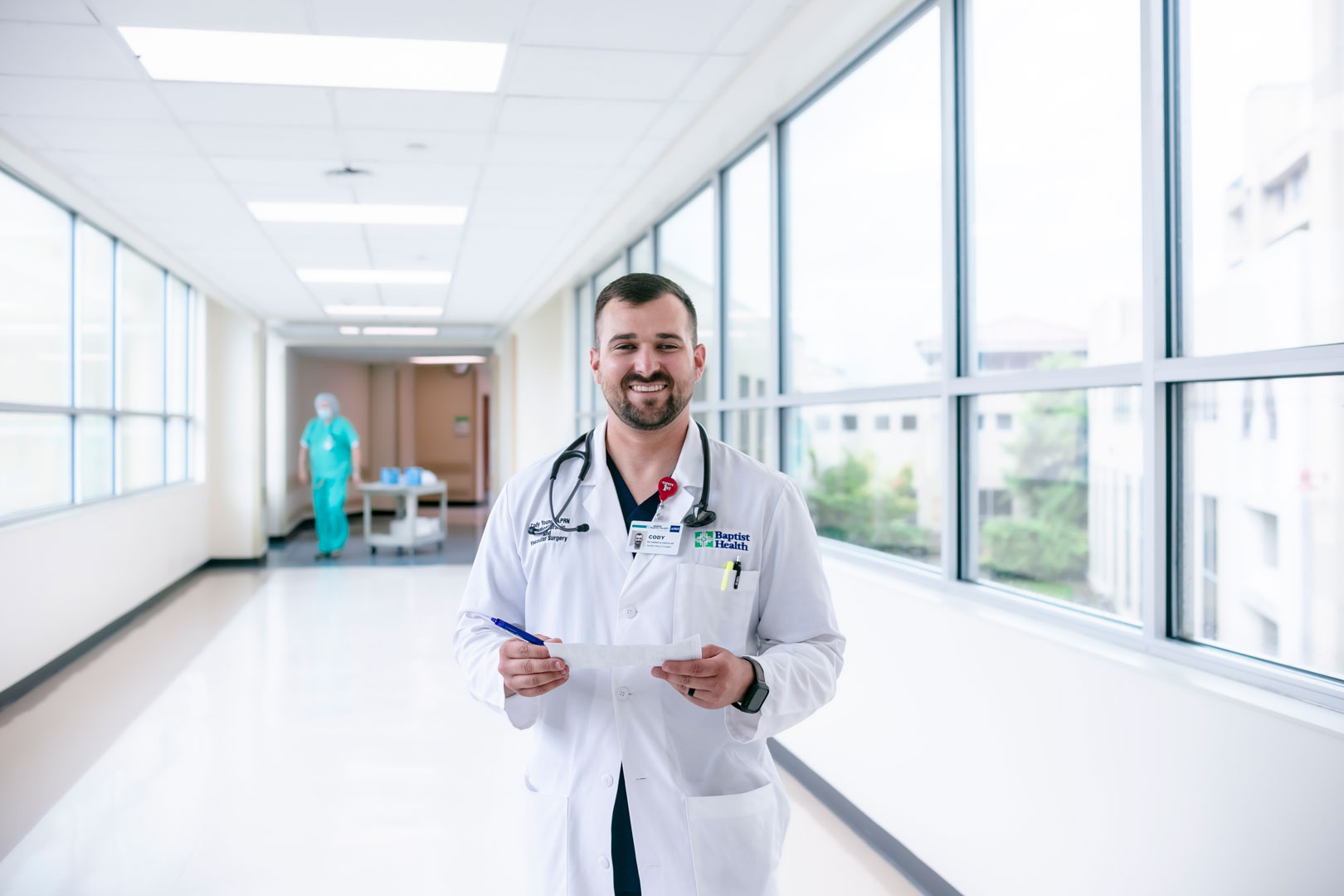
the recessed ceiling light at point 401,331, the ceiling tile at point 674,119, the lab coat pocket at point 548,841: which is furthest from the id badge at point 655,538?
the recessed ceiling light at point 401,331

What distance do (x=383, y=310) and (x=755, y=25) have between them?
25.9 ft

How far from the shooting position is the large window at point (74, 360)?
5.04 m

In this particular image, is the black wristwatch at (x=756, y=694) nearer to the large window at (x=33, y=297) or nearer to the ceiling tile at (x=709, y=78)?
the ceiling tile at (x=709, y=78)

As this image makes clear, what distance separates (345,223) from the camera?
6020 mm

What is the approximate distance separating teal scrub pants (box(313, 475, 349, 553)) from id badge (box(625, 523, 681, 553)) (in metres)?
9.54

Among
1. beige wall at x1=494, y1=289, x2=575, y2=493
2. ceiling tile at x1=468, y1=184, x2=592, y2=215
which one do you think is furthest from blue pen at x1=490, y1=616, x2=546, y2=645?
beige wall at x1=494, y1=289, x2=575, y2=493

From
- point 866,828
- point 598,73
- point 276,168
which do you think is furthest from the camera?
point 276,168

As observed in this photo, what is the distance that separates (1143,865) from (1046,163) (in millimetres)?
1901

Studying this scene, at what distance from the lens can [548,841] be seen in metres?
1.51

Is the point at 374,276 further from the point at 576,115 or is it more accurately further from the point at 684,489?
the point at 684,489

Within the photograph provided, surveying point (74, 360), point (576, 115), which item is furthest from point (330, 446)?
point (576, 115)

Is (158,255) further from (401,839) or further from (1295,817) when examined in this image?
(1295,817)

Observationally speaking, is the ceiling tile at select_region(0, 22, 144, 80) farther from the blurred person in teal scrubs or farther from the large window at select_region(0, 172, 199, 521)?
the blurred person in teal scrubs

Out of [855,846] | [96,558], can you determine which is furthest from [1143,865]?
[96,558]
